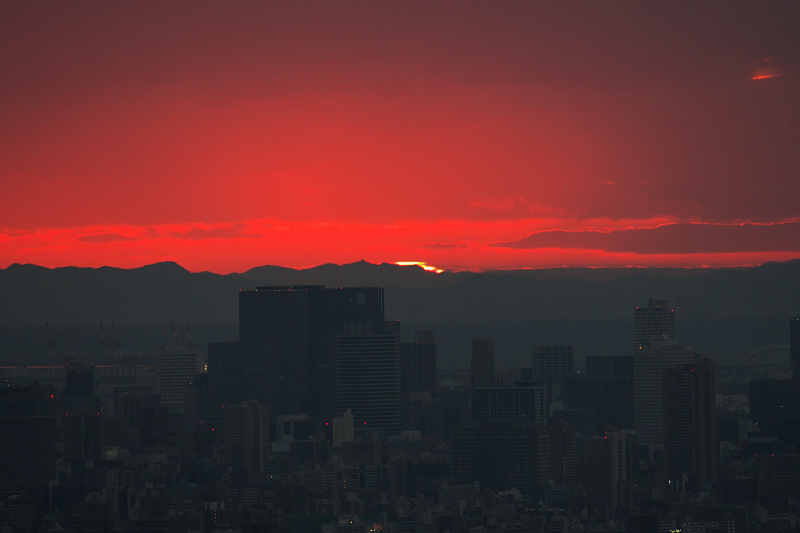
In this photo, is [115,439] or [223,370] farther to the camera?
[223,370]

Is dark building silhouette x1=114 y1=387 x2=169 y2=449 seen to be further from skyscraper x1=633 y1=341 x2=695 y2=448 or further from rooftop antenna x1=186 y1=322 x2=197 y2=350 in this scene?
skyscraper x1=633 y1=341 x2=695 y2=448

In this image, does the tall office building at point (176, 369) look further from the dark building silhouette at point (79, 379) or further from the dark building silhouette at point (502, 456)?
the dark building silhouette at point (502, 456)

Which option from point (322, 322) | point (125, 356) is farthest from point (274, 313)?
point (125, 356)

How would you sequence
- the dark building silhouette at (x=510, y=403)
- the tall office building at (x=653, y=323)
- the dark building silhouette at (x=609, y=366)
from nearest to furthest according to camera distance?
the dark building silhouette at (x=510, y=403), the dark building silhouette at (x=609, y=366), the tall office building at (x=653, y=323)

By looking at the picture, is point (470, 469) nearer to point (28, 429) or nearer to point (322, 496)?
point (322, 496)

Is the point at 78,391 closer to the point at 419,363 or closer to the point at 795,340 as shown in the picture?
the point at 419,363

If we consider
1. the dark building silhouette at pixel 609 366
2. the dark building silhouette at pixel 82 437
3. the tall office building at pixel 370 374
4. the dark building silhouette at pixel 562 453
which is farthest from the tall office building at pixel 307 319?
the dark building silhouette at pixel 562 453

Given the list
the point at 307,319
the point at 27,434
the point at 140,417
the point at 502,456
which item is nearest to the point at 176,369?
the point at 307,319

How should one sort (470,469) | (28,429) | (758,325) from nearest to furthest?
1. (470,469)
2. (28,429)
3. (758,325)
